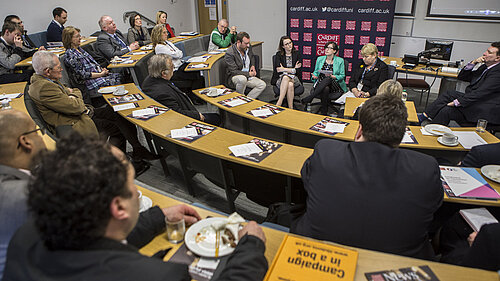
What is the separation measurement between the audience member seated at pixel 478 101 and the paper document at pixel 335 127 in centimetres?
198

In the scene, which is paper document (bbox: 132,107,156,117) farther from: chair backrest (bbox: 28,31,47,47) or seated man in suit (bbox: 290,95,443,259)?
chair backrest (bbox: 28,31,47,47)

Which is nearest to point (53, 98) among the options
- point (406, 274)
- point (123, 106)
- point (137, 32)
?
point (123, 106)

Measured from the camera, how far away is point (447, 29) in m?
6.24

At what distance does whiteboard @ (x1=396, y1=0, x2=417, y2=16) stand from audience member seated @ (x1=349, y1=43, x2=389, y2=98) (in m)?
2.42

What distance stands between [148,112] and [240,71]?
2430 mm

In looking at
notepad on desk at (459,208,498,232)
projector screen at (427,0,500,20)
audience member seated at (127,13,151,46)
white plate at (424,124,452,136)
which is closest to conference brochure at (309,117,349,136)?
white plate at (424,124,452,136)

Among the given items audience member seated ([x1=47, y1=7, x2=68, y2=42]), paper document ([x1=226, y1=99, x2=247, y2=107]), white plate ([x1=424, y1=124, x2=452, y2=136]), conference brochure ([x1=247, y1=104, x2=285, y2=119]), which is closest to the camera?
white plate ([x1=424, y1=124, x2=452, y2=136])

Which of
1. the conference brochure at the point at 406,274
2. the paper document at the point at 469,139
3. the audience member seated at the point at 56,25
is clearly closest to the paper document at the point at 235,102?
the paper document at the point at 469,139

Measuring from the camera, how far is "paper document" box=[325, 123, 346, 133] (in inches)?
131

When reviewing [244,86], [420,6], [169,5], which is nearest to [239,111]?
[244,86]

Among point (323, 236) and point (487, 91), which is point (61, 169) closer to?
point (323, 236)

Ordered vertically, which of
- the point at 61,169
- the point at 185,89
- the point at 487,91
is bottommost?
the point at 185,89

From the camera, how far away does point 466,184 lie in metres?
2.27

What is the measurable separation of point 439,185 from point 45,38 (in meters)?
8.39
